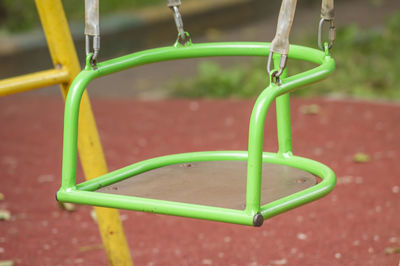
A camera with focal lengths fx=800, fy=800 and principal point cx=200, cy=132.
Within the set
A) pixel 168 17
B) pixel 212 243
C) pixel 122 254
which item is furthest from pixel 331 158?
pixel 168 17

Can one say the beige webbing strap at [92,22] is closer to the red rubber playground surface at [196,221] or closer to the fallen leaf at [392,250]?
the red rubber playground surface at [196,221]

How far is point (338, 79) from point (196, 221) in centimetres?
Answer: 258

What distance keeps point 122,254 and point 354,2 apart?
7.05 meters

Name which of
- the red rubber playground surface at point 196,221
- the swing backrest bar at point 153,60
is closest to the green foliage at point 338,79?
the red rubber playground surface at point 196,221

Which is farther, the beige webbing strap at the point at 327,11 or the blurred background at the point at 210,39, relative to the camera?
the blurred background at the point at 210,39

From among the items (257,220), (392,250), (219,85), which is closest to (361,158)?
(392,250)

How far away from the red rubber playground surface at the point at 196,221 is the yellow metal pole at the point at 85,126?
433 mm

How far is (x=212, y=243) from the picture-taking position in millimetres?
2963

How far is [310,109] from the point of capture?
480cm

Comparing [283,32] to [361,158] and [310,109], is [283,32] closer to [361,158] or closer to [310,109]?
[361,158]

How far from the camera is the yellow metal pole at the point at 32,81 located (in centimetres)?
193

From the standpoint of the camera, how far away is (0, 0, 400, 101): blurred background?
18.1ft

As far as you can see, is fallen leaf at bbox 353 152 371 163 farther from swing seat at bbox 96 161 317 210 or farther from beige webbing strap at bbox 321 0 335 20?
beige webbing strap at bbox 321 0 335 20

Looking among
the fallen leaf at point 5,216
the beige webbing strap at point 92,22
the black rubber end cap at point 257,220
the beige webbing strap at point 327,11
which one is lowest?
the fallen leaf at point 5,216
